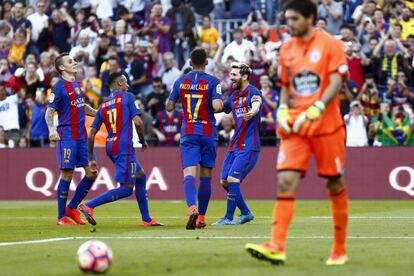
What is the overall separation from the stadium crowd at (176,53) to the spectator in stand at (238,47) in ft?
0.09

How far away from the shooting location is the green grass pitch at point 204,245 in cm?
980

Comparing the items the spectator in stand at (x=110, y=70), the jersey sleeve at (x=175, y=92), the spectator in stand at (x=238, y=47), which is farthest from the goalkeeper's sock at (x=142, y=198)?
the spectator in stand at (x=238, y=47)

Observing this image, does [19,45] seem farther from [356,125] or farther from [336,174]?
[336,174]

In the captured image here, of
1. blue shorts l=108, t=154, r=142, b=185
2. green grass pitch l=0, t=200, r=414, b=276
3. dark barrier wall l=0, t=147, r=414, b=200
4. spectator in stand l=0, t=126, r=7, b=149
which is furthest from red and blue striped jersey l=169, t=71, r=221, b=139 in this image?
spectator in stand l=0, t=126, r=7, b=149

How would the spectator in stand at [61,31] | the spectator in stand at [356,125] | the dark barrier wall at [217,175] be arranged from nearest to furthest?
the dark barrier wall at [217,175] → the spectator in stand at [356,125] → the spectator in stand at [61,31]

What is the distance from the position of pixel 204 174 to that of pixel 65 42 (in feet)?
51.4

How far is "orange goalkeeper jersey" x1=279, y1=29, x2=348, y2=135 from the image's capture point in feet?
33.3

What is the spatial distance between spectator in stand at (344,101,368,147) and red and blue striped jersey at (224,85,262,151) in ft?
30.5

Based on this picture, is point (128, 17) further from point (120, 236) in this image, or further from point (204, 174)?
point (120, 236)

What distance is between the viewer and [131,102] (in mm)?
16375

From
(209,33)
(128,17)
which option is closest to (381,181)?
(209,33)

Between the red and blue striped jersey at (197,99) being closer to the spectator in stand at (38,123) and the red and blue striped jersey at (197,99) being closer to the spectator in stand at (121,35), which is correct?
the spectator in stand at (38,123)

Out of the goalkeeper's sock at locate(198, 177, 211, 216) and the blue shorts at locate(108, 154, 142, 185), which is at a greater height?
the blue shorts at locate(108, 154, 142, 185)

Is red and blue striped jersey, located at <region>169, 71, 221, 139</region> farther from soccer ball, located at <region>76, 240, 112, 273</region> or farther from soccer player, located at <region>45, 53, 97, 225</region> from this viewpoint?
soccer ball, located at <region>76, 240, 112, 273</region>
